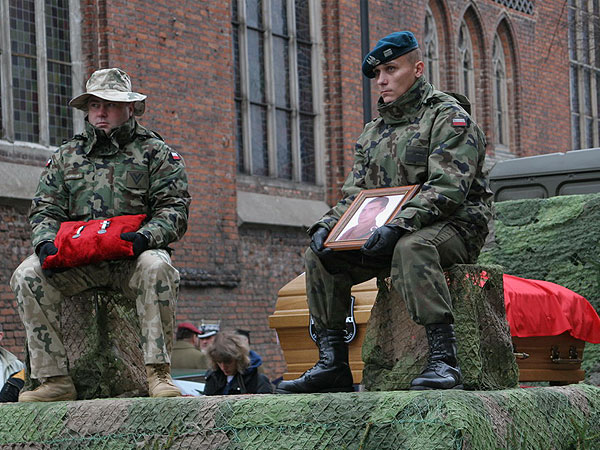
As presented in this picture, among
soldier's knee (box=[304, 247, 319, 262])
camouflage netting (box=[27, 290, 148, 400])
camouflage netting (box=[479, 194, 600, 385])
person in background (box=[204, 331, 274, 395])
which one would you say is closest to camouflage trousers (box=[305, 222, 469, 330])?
soldier's knee (box=[304, 247, 319, 262])

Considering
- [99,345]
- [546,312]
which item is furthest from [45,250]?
[546,312]

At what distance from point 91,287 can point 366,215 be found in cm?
165

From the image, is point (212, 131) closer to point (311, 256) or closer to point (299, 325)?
point (299, 325)

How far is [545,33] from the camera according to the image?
78.5 ft

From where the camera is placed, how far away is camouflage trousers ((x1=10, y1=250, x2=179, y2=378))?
5.75 metres

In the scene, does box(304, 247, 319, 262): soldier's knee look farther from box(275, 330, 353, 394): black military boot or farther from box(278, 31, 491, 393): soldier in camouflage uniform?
box(275, 330, 353, 394): black military boot

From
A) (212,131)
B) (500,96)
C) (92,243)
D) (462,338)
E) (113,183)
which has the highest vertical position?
(500,96)

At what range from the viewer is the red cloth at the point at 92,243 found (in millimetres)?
5750

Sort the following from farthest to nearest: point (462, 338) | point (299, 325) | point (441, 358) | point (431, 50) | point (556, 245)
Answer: point (431, 50)
point (556, 245)
point (299, 325)
point (462, 338)
point (441, 358)

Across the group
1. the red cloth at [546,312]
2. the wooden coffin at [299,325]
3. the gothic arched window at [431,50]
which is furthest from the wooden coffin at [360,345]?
the gothic arched window at [431,50]

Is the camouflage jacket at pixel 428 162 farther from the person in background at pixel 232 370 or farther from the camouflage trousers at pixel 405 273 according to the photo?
the person in background at pixel 232 370

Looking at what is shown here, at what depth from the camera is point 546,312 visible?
7434 millimetres

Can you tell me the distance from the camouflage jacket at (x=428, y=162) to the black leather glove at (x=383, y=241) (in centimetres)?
4

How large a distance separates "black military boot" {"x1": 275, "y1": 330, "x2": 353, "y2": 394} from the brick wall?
26.0 feet
